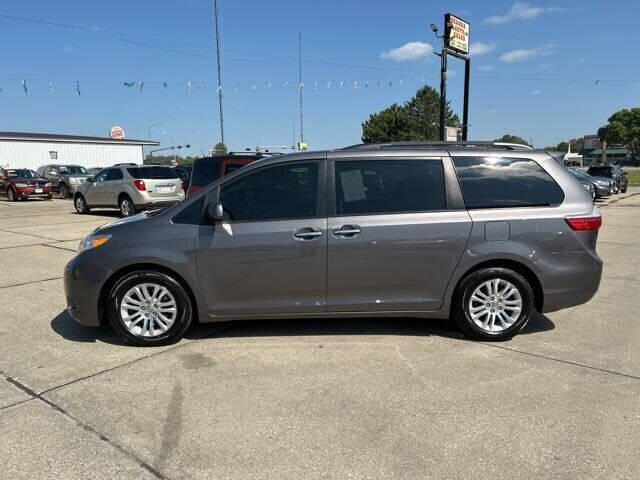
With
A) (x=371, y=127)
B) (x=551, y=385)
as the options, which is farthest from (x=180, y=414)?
(x=371, y=127)

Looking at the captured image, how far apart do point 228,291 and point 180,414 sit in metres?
1.27

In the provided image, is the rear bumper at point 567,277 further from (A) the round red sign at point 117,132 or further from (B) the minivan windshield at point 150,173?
(A) the round red sign at point 117,132

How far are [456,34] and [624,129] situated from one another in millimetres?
109349

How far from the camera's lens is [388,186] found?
436 centimetres

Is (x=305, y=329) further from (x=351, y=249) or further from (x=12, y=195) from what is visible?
(x=12, y=195)

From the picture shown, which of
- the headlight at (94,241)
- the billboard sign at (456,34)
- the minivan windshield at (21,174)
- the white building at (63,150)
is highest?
the billboard sign at (456,34)

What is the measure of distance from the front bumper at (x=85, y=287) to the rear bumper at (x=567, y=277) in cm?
382

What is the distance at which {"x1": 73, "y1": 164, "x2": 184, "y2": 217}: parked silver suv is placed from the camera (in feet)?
46.9

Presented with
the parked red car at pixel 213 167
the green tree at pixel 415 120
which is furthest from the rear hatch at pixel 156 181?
the green tree at pixel 415 120

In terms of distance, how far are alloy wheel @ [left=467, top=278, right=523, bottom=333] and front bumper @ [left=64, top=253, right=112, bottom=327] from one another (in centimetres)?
322

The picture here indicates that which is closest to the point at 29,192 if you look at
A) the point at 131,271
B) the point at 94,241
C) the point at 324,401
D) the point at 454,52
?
the point at 454,52

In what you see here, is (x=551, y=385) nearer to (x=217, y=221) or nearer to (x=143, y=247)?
(x=217, y=221)

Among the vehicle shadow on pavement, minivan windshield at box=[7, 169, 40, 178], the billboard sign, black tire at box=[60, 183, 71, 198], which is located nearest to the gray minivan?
the vehicle shadow on pavement

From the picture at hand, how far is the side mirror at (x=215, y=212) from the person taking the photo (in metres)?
4.15
